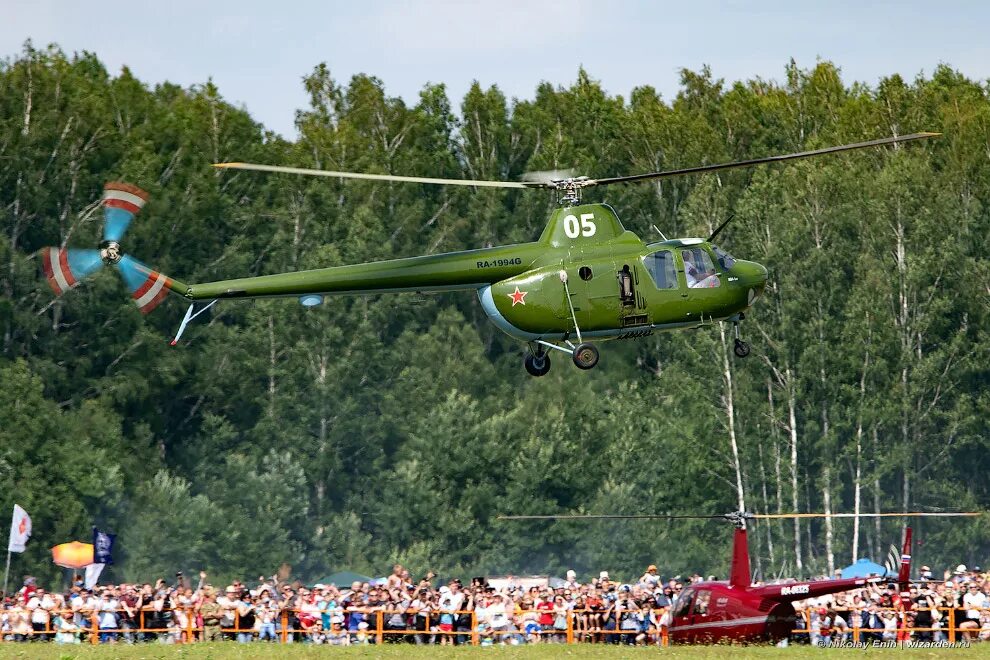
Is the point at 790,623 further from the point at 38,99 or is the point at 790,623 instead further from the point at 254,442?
the point at 38,99

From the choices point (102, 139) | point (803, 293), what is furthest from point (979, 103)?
point (102, 139)

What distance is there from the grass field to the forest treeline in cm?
2853

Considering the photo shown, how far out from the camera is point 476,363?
2630 inches

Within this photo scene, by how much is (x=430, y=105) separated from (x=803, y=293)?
24.6 metres

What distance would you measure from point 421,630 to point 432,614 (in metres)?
0.43

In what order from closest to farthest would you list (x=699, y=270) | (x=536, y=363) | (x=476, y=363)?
(x=536, y=363) → (x=699, y=270) → (x=476, y=363)

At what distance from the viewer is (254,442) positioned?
217ft

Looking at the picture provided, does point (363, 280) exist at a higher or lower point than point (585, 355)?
higher

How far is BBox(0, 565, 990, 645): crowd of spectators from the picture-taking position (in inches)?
1156

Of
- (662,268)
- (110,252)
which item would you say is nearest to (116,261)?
(110,252)

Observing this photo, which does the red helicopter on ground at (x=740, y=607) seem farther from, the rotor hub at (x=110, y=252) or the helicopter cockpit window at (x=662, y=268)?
the rotor hub at (x=110, y=252)

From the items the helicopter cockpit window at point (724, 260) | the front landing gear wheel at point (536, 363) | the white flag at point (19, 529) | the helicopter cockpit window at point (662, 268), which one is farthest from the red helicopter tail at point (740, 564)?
the white flag at point (19, 529)

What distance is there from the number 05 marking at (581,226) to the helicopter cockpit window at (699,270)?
5.71 ft

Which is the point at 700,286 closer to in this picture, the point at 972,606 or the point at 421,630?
the point at 972,606
